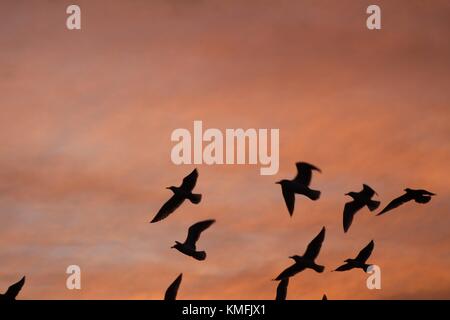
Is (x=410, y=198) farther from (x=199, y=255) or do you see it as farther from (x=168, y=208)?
(x=168, y=208)

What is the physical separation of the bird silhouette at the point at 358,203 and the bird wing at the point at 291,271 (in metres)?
1.82

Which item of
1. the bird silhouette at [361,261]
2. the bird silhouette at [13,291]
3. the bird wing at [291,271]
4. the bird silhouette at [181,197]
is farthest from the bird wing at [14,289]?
the bird silhouette at [361,261]

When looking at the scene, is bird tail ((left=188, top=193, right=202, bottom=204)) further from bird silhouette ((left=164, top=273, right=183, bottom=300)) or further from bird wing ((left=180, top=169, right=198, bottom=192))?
bird silhouette ((left=164, top=273, right=183, bottom=300))

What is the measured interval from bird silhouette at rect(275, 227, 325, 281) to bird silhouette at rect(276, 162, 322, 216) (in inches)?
48.2

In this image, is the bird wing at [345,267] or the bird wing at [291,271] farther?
the bird wing at [345,267]

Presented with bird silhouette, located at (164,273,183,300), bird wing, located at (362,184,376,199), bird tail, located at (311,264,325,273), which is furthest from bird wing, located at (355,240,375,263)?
bird silhouette, located at (164,273,183,300)

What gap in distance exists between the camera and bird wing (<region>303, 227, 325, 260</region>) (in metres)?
28.9

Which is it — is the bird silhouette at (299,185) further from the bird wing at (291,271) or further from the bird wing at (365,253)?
the bird wing at (365,253)

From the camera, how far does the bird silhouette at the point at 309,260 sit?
29031mm

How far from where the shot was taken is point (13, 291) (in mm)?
28156
